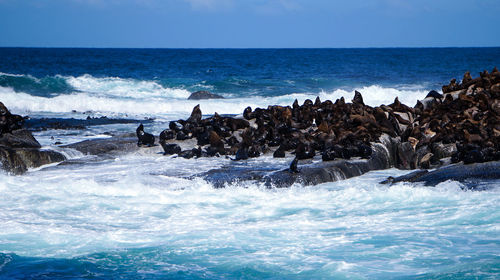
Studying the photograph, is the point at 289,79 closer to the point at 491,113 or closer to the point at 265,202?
the point at 491,113

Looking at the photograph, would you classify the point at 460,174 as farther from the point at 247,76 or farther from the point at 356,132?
the point at 247,76

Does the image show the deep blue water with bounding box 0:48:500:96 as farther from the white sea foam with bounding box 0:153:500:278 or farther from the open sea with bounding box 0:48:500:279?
the white sea foam with bounding box 0:153:500:278

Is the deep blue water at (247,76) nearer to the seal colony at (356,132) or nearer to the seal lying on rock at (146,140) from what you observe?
the seal colony at (356,132)

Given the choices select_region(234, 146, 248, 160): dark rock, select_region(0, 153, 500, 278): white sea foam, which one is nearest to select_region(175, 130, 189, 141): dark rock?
select_region(234, 146, 248, 160): dark rock

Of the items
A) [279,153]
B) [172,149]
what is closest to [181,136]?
[172,149]

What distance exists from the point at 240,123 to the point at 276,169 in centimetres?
331

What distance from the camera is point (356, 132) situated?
13695mm

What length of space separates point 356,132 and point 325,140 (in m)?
0.83

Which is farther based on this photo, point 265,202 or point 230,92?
point 230,92

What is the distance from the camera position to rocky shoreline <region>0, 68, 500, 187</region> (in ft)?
39.5

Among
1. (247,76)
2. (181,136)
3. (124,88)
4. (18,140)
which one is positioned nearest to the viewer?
(18,140)

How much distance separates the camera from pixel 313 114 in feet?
51.1

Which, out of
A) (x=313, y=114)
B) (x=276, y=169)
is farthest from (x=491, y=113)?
(x=276, y=169)

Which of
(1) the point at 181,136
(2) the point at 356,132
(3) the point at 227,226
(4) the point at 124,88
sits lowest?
(3) the point at 227,226
